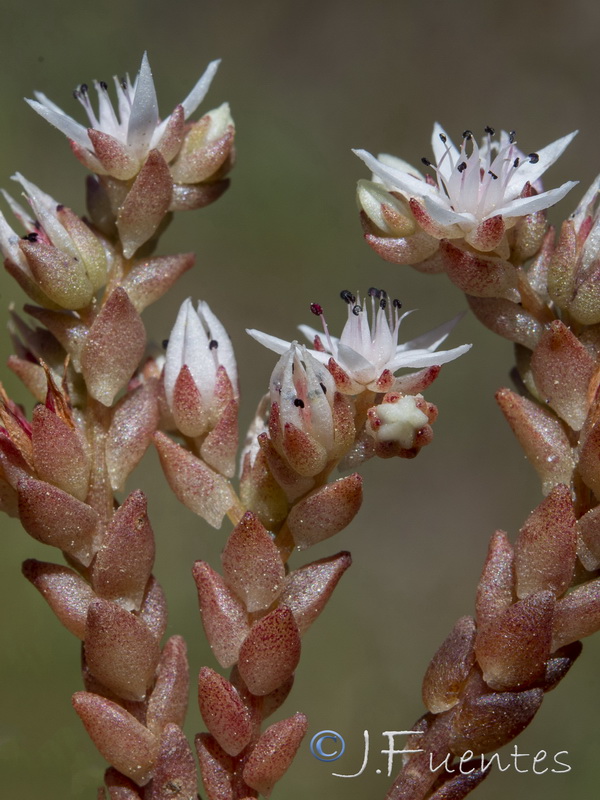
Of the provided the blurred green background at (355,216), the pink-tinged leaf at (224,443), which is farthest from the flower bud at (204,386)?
the blurred green background at (355,216)

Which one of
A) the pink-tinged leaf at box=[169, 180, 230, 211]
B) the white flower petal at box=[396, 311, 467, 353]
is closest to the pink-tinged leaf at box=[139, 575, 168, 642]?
the white flower petal at box=[396, 311, 467, 353]

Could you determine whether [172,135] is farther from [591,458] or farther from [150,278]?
[591,458]

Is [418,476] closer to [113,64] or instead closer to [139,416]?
[113,64]

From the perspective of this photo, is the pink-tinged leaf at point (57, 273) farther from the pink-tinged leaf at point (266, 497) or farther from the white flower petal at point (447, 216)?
the white flower petal at point (447, 216)

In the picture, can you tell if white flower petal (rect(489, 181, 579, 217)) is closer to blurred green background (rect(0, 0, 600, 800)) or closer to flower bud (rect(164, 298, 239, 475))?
flower bud (rect(164, 298, 239, 475))

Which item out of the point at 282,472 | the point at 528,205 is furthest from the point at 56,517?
the point at 528,205

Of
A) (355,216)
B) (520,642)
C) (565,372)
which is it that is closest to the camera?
(520,642)
